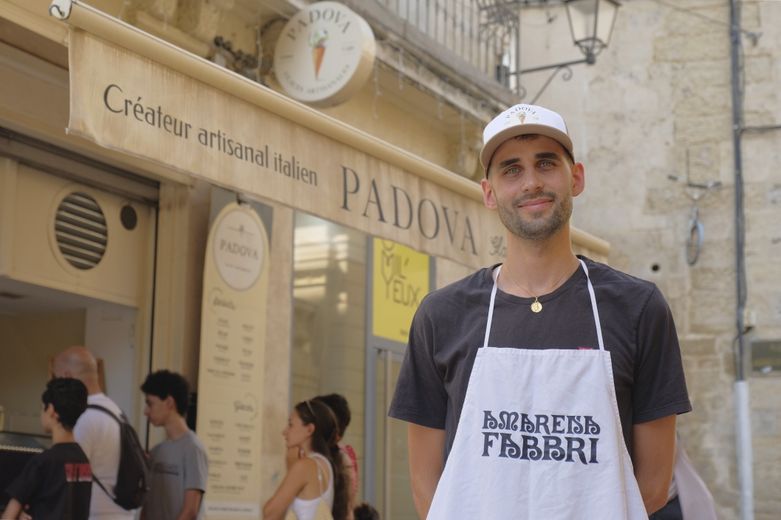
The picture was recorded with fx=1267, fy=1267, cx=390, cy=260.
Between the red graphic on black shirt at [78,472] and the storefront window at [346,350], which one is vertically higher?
the storefront window at [346,350]

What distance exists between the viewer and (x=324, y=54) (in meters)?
8.52

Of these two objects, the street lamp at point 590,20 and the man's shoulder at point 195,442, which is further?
the street lamp at point 590,20

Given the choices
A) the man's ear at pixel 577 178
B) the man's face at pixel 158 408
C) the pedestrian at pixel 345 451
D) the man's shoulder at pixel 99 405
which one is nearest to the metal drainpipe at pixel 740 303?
the pedestrian at pixel 345 451

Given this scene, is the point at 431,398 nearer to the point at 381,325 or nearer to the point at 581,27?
the point at 381,325

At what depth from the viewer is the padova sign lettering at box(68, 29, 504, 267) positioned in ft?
15.6

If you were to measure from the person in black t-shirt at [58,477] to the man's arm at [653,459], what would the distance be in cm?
356

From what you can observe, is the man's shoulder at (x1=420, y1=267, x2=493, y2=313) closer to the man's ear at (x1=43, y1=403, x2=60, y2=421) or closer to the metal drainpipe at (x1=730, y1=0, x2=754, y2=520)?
the man's ear at (x1=43, y1=403, x2=60, y2=421)

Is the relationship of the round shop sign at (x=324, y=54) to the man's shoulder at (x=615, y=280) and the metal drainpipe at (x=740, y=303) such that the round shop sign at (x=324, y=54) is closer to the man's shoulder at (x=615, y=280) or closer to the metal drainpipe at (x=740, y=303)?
the man's shoulder at (x=615, y=280)

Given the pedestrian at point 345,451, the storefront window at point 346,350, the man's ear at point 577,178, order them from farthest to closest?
the storefront window at point 346,350 < the pedestrian at point 345,451 < the man's ear at point 577,178

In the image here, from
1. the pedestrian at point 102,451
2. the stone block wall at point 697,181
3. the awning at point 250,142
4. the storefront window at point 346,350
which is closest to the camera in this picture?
the awning at point 250,142

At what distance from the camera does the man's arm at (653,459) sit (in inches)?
100

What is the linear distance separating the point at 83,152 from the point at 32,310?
173 centimetres

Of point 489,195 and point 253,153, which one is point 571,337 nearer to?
point 489,195

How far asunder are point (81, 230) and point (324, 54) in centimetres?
200
